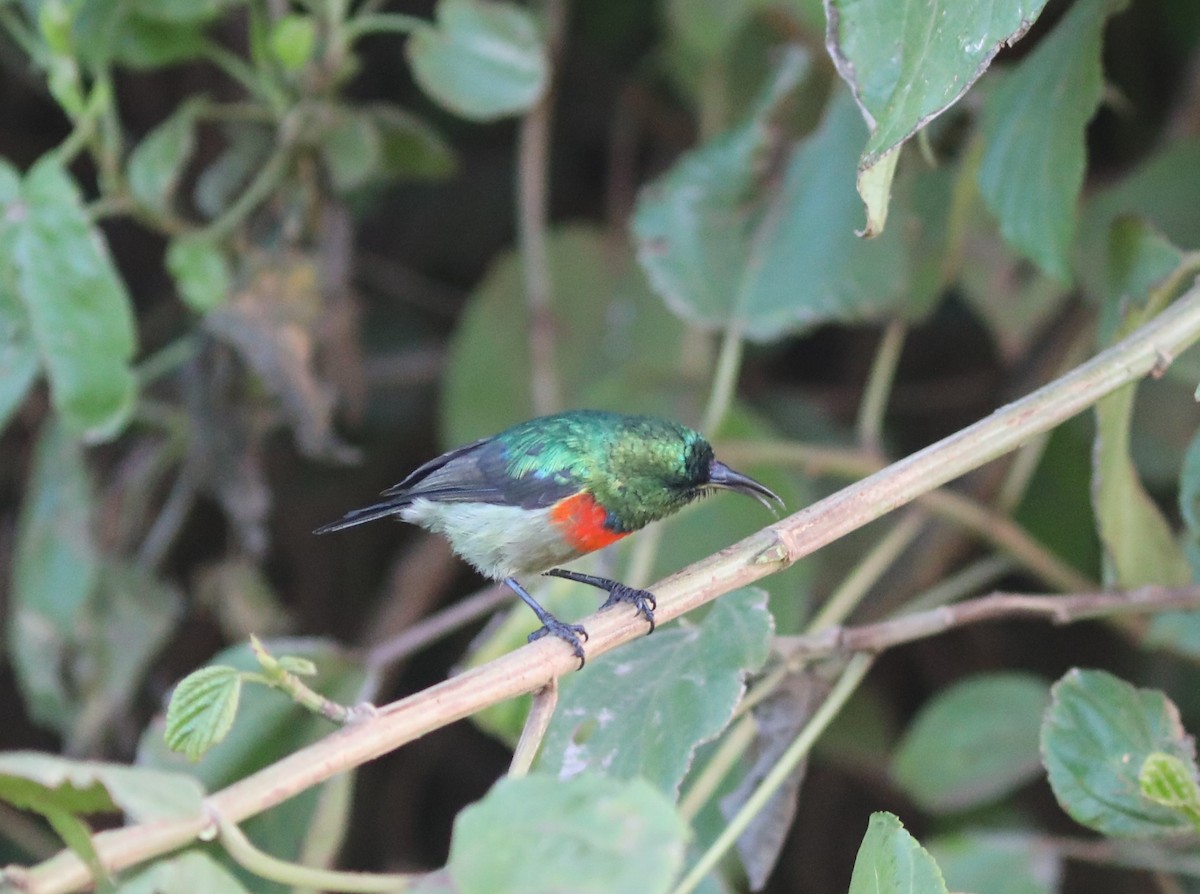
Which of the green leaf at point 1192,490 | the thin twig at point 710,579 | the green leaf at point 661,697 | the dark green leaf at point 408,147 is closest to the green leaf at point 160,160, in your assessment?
the dark green leaf at point 408,147

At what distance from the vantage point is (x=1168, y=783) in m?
1.57

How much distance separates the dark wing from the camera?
247cm

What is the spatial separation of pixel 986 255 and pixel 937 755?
4.18 ft

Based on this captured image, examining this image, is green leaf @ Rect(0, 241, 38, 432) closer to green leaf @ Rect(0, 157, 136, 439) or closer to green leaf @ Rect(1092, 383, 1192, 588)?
green leaf @ Rect(0, 157, 136, 439)

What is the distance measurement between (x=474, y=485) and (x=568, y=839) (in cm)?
150

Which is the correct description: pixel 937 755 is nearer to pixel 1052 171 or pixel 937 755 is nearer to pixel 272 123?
pixel 1052 171

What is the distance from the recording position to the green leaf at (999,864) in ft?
8.42

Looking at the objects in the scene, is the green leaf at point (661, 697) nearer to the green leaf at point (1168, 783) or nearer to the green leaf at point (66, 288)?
the green leaf at point (1168, 783)

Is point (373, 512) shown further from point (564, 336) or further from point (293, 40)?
point (564, 336)

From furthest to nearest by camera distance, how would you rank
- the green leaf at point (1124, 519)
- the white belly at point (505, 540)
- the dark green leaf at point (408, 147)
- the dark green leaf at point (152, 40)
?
the dark green leaf at point (408, 147) < the dark green leaf at point (152, 40) < the white belly at point (505, 540) < the green leaf at point (1124, 519)

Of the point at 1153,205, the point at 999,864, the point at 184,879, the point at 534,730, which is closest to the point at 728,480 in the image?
the point at 999,864

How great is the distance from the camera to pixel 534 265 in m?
3.55

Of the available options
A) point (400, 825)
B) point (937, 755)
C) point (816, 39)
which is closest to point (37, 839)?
point (400, 825)

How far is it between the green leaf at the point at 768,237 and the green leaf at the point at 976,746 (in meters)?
0.90
